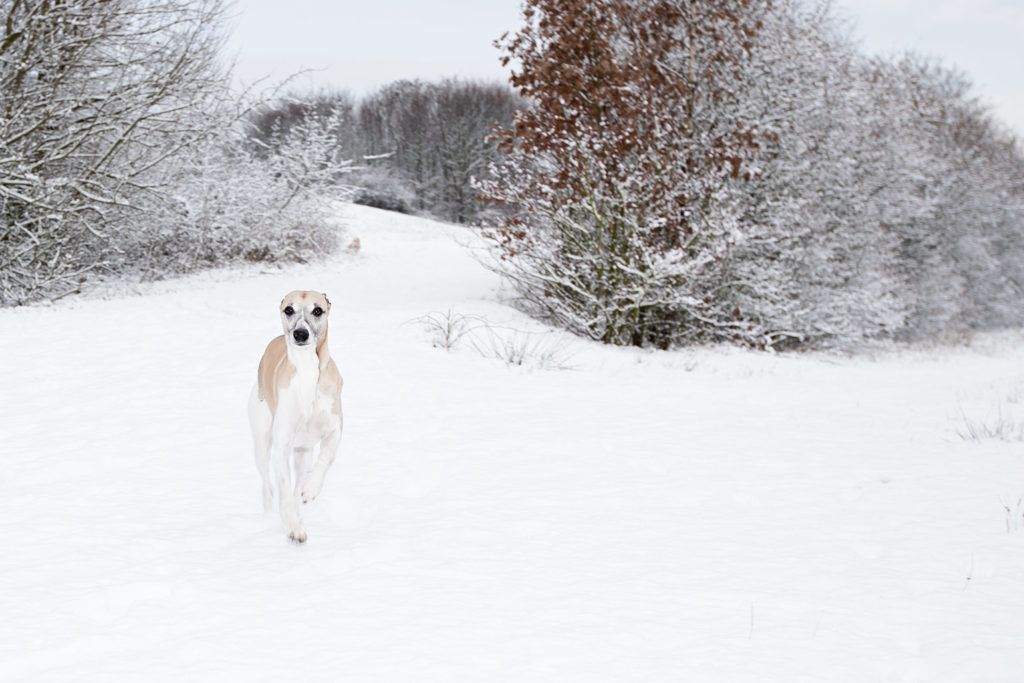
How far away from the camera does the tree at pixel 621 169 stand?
1113 cm

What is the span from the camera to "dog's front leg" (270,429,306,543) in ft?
11.7

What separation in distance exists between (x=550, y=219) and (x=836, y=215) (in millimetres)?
6790

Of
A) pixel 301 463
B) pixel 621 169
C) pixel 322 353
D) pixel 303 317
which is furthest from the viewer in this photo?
pixel 621 169

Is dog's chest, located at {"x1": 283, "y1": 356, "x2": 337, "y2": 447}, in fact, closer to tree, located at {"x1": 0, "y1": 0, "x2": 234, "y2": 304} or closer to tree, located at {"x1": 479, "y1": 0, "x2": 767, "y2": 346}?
tree, located at {"x1": 479, "y1": 0, "x2": 767, "y2": 346}

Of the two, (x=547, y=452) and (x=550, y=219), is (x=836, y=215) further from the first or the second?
(x=547, y=452)

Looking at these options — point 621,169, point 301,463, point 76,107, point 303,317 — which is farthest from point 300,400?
point 76,107

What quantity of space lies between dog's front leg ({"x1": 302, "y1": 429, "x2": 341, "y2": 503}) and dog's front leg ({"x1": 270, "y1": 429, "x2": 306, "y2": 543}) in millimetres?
85

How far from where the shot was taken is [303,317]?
139 inches

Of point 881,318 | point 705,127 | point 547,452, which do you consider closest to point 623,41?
point 705,127

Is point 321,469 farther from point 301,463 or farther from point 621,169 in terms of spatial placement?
point 621,169

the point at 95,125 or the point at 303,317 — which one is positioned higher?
the point at 95,125

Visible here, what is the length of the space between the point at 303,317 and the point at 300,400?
38cm

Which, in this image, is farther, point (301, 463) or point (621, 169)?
point (621, 169)

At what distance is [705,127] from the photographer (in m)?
12.9
